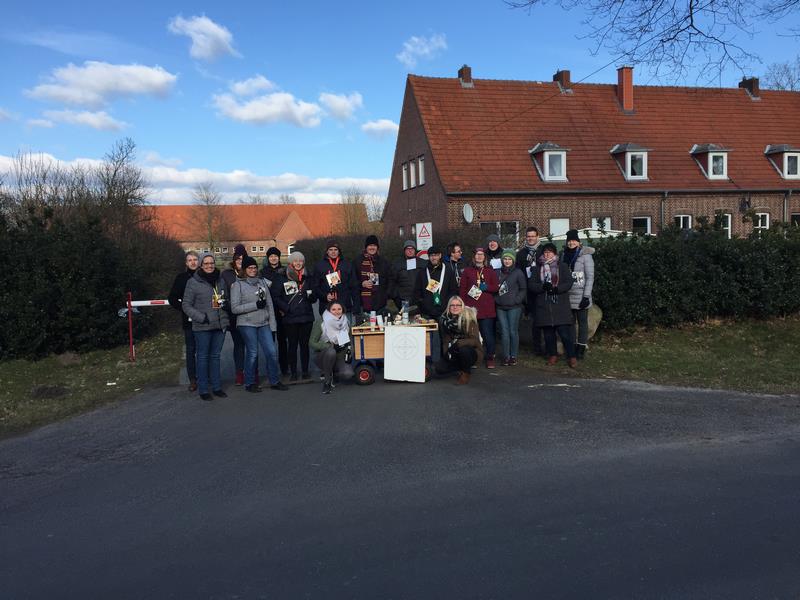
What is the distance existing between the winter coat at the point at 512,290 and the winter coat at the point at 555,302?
0.57 feet

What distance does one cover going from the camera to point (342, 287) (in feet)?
30.7

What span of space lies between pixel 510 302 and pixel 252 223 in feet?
299

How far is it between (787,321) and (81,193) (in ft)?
65.9

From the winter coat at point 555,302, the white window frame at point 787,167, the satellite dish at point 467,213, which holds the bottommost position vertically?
the winter coat at point 555,302

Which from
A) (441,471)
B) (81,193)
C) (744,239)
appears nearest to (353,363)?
(441,471)

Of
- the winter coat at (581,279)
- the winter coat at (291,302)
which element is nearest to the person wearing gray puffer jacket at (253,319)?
the winter coat at (291,302)

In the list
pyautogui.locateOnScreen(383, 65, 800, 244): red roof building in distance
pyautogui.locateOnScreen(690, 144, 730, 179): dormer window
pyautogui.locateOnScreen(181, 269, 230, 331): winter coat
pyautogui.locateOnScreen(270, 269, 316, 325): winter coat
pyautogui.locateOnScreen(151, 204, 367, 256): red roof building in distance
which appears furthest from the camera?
pyautogui.locateOnScreen(151, 204, 367, 256): red roof building in distance

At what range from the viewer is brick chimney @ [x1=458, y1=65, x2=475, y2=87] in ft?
108


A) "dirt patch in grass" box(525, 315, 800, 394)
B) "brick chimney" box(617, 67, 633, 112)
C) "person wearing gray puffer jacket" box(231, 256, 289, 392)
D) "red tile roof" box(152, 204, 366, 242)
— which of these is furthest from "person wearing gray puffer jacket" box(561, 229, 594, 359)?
"red tile roof" box(152, 204, 366, 242)

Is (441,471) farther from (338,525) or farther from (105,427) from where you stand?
(105,427)

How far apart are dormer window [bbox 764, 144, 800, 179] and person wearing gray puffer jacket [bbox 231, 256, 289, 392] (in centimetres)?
3179

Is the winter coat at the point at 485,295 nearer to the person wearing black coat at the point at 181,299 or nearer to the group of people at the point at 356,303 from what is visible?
the group of people at the point at 356,303

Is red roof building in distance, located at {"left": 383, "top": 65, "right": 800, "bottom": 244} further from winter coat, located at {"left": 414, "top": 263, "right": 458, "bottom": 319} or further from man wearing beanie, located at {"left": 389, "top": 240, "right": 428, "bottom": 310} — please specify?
winter coat, located at {"left": 414, "top": 263, "right": 458, "bottom": 319}

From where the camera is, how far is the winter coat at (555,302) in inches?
384
